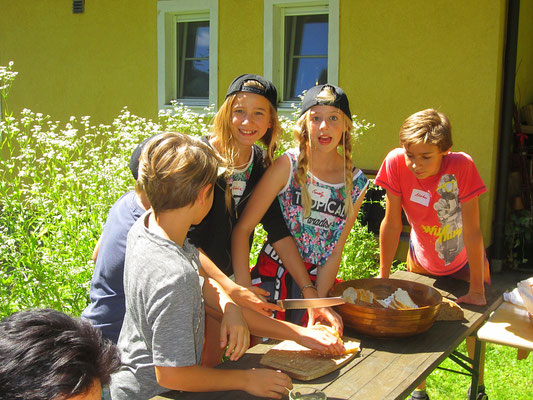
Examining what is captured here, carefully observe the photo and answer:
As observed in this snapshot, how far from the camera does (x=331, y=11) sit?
5.98 metres

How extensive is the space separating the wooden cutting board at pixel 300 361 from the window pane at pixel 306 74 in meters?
4.85

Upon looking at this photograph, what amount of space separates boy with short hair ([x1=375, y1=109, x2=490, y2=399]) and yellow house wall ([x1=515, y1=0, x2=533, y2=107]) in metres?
3.84

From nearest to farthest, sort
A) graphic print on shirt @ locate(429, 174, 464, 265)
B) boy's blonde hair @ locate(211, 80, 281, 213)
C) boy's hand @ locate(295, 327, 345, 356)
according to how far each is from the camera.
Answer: boy's hand @ locate(295, 327, 345, 356) → boy's blonde hair @ locate(211, 80, 281, 213) → graphic print on shirt @ locate(429, 174, 464, 265)

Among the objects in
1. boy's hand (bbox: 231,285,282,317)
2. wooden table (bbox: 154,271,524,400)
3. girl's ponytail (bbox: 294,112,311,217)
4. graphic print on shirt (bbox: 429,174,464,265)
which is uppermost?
girl's ponytail (bbox: 294,112,311,217)

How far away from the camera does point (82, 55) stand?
298 inches

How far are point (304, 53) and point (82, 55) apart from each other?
317 centimetres

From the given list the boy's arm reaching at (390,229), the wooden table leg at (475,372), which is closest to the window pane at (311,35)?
the boy's arm reaching at (390,229)

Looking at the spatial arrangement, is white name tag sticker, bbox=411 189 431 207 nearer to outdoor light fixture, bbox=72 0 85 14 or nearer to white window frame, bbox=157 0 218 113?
white window frame, bbox=157 0 218 113

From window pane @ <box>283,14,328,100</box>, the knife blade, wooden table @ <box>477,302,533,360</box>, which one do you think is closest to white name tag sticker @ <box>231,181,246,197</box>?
the knife blade

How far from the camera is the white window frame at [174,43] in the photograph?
21.9 feet

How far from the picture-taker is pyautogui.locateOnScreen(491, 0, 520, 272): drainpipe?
5340mm

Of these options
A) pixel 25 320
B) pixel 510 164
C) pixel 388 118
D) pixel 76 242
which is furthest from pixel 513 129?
pixel 25 320

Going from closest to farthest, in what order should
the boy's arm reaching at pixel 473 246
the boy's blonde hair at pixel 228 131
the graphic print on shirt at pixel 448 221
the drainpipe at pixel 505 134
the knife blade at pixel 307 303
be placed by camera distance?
the knife blade at pixel 307 303 < the boy's blonde hair at pixel 228 131 < the boy's arm reaching at pixel 473 246 < the graphic print on shirt at pixel 448 221 < the drainpipe at pixel 505 134

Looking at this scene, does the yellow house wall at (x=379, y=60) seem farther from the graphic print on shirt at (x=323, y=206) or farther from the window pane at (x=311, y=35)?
the graphic print on shirt at (x=323, y=206)
